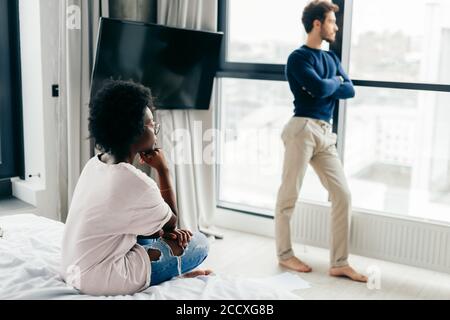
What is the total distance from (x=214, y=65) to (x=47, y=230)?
1796 millimetres

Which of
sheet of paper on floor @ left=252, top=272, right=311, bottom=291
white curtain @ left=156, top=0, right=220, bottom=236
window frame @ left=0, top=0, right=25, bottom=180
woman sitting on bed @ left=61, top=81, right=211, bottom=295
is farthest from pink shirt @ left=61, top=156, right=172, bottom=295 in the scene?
window frame @ left=0, top=0, right=25, bottom=180

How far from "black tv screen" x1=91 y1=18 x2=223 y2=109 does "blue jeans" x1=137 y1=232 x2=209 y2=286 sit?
1305mm

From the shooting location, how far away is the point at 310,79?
9.63ft

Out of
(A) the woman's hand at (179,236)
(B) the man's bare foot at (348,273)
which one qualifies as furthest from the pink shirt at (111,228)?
(B) the man's bare foot at (348,273)

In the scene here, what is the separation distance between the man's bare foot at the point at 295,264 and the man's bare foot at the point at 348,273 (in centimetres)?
15

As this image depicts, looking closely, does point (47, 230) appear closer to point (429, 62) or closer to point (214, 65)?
point (214, 65)

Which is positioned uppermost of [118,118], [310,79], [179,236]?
[310,79]

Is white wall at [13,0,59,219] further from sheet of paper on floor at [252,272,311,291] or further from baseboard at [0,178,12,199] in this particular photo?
sheet of paper on floor at [252,272,311,291]

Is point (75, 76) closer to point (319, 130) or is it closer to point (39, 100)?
point (39, 100)

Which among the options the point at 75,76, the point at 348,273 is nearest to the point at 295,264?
the point at 348,273

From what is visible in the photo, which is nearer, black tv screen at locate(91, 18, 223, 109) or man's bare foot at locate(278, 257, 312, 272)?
black tv screen at locate(91, 18, 223, 109)

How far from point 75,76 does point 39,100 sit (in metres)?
0.32

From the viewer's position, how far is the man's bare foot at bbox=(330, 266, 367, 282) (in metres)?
2.99
